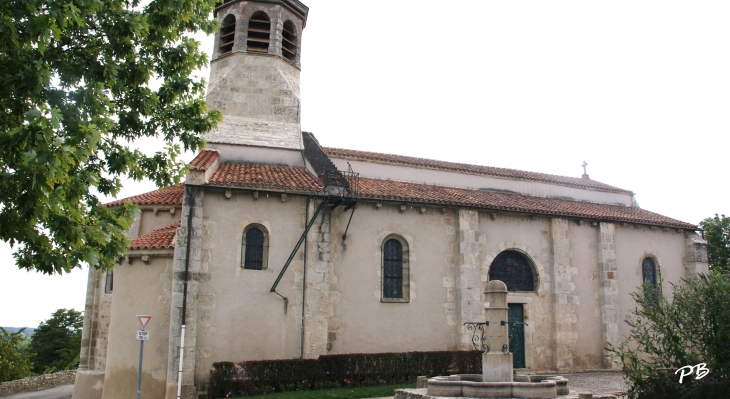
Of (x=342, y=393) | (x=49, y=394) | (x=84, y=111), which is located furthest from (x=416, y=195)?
(x=49, y=394)

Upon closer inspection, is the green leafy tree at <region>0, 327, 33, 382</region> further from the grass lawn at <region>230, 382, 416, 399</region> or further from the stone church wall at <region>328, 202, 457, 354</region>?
the grass lawn at <region>230, 382, 416, 399</region>

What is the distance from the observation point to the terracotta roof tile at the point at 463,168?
72.0ft

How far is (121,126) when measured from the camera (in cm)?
1010

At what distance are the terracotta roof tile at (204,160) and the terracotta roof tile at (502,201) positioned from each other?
470cm

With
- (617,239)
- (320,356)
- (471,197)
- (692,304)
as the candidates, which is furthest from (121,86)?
(617,239)

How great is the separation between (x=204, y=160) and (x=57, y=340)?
73.0 feet

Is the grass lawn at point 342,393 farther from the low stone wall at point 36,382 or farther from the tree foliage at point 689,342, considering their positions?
the low stone wall at point 36,382

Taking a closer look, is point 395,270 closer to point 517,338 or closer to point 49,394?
point 517,338

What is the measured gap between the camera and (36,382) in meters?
22.3

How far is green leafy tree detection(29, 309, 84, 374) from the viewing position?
3198 centimetres

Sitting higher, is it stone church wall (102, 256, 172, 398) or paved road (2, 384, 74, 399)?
stone church wall (102, 256, 172, 398)

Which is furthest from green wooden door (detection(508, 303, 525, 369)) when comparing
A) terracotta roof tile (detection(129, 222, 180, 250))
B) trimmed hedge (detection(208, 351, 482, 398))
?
terracotta roof tile (detection(129, 222, 180, 250))

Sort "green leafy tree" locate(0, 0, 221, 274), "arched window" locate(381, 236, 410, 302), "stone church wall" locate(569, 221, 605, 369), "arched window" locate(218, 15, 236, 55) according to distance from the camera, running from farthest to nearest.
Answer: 1. "arched window" locate(218, 15, 236, 55)
2. "stone church wall" locate(569, 221, 605, 369)
3. "arched window" locate(381, 236, 410, 302)
4. "green leafy tree" locate(0, 0, 221, 274)

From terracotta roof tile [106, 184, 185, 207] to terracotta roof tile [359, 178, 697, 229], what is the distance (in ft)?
19.0
